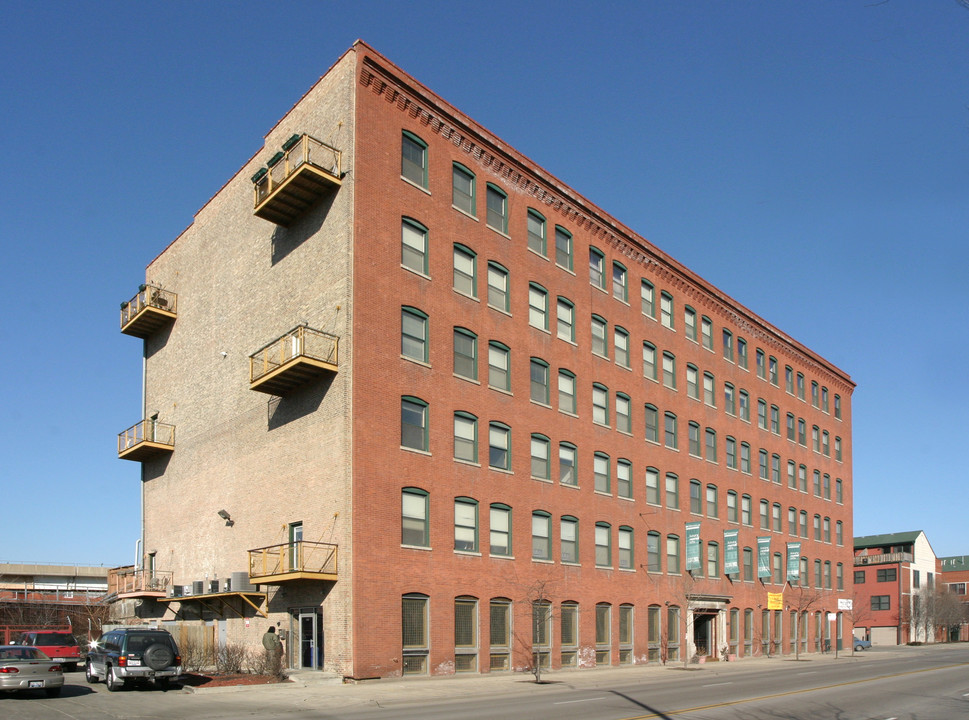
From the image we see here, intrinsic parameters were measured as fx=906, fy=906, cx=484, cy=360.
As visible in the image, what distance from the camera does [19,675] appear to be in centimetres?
2269

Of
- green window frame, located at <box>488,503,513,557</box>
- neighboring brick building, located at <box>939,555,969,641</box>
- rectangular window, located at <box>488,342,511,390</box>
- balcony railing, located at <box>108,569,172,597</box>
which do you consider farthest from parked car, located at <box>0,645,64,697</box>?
neighboring brick building, located at <box>939,555,969,641</box>

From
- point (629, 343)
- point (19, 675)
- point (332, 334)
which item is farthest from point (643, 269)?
point (19, 675)

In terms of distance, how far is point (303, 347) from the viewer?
31.2 metres

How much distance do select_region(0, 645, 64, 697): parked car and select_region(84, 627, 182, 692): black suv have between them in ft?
6.23

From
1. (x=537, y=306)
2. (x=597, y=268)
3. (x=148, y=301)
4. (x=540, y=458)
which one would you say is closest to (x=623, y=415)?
(x=597, y=268)

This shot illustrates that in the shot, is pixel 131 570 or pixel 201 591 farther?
pixel 131 570

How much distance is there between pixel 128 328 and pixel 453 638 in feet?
83.2

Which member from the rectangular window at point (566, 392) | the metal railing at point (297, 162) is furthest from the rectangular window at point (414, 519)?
the metal railing at point (297, 162)

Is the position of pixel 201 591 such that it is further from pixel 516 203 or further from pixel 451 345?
pixel 516 203

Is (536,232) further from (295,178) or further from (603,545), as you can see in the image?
(603,545)

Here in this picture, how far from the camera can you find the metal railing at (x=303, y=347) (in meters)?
31.3

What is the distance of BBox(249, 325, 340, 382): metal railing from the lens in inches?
1233

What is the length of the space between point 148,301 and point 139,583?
13447 millimetres

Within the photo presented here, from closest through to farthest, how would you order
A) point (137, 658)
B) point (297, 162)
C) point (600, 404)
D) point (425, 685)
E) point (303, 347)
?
1. point (137, 658)
2. point (425, 685)
3. point (303, 347)
4. point (297, 162)
5. point (600, 404)
